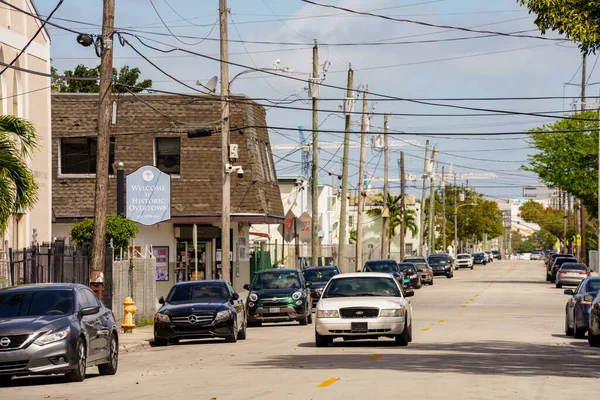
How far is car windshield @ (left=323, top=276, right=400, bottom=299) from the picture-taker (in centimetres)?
2473

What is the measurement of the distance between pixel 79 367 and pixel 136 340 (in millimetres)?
10143

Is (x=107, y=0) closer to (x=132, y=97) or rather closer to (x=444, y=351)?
(x=444, y=351)

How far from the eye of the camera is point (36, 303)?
18.2 m

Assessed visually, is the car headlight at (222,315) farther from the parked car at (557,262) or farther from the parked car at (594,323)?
the parked car at (557,262)

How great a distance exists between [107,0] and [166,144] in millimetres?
24394

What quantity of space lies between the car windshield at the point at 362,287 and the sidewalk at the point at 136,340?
14.9ft

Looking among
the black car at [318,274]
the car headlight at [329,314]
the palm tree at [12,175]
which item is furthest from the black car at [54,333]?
the black car at [318,274]

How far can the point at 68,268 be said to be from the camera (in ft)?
99.7

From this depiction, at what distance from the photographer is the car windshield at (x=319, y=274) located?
43.4 meters

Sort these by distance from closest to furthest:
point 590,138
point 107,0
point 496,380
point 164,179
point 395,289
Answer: point 496,380
point 395,289
point 107,0
point 164,179
point 590,138

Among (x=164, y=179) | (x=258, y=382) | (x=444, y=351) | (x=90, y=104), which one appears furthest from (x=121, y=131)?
(x=258, y=382)

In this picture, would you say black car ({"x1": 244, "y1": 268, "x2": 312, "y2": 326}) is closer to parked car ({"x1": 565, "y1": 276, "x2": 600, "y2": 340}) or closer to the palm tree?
parked car ({"x1": 565, "y1": 276, "x2": 600, "y2": 340})

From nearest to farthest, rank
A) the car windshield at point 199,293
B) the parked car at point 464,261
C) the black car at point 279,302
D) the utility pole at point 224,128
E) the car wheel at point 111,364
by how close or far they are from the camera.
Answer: the car wheel at point 111,364, the car windshield at point 199,293, the black car at point 279,302, the utility pole at point 224,128, the parked car at point 464,261

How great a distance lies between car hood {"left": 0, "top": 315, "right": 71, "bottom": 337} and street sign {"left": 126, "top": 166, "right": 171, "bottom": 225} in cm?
1679
